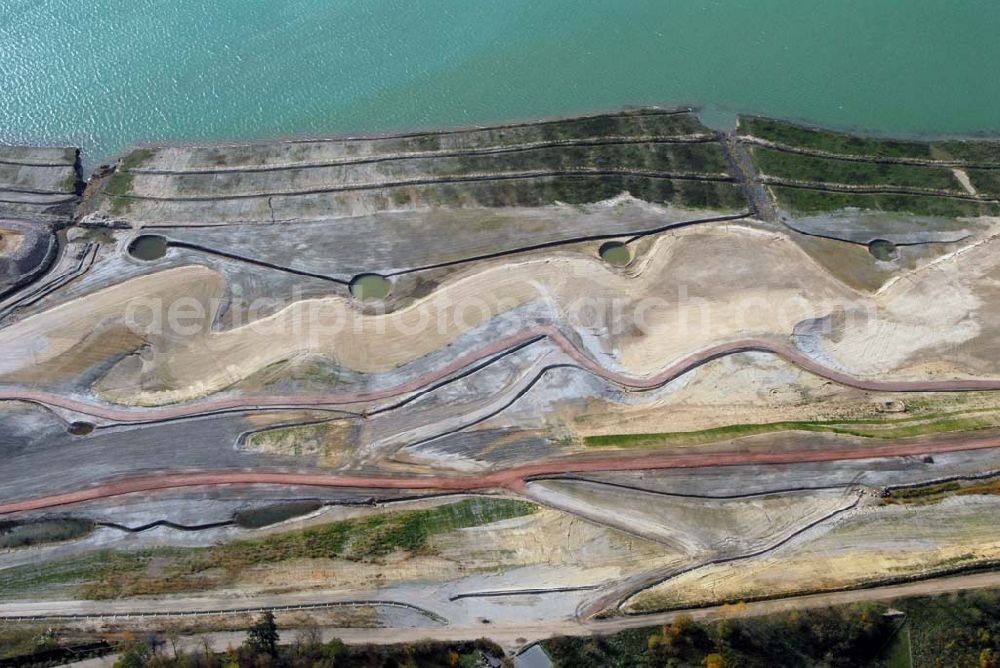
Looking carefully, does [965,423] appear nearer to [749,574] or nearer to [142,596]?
[749,574]

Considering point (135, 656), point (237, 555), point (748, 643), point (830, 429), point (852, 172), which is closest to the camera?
point (135, 656)

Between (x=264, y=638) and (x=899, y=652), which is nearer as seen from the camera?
(x=264, y=638)

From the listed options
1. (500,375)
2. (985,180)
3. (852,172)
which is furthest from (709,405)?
(985,180)

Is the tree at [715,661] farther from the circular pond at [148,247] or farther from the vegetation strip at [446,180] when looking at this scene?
the circular pond at [148,247]

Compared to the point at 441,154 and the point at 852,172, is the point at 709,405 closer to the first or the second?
the point at 852,172

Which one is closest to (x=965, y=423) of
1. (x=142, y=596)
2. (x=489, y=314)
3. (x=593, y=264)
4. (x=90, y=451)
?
(x=593, y=264)

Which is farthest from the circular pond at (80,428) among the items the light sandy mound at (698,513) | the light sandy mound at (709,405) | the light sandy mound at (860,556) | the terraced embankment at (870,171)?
the terraced embankment at (870,171)
